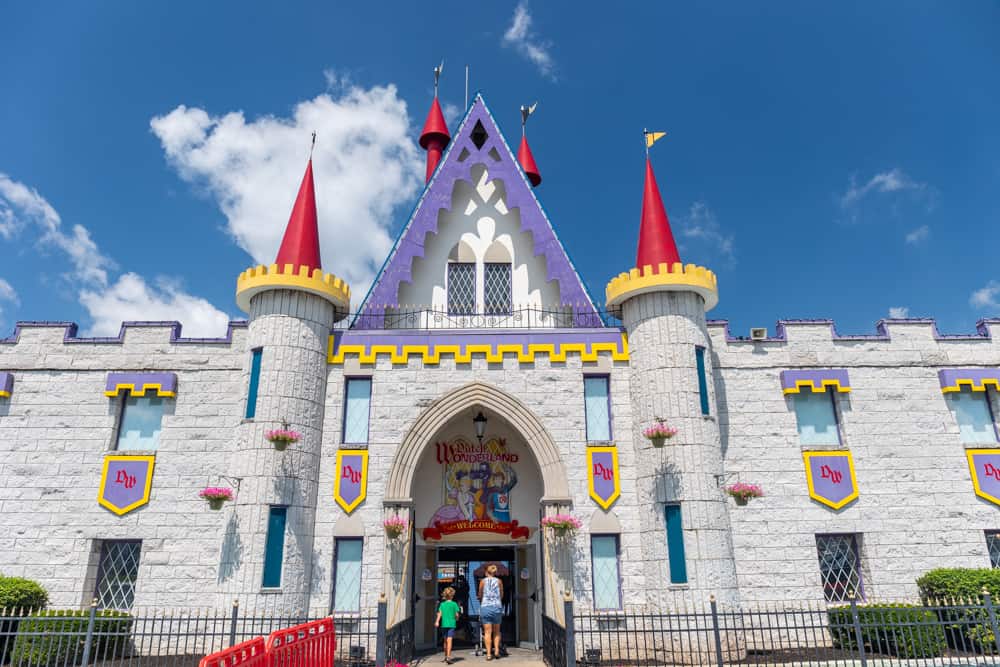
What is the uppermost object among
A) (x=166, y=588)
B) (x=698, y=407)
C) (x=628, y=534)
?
(x=698, y=407)

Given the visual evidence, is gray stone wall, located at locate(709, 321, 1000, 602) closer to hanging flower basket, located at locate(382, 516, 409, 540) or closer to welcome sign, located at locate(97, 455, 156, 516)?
hanging flower basket, located at locate(382, 516, 409, 540)

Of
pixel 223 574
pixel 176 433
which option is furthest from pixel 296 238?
pixel 223 574

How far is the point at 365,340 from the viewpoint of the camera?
1500 cm

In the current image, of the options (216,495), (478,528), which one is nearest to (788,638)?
(478,528)

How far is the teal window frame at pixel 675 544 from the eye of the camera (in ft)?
42.1

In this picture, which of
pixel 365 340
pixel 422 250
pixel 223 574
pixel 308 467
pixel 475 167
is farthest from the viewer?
pixel 475 167

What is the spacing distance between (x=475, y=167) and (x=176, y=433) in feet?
33.3

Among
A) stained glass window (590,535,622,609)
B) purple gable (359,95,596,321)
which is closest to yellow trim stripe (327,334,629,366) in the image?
purple gable (359,95,596,321)

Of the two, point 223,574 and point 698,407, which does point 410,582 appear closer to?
point 223,574

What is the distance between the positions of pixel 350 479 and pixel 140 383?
17.8 feet

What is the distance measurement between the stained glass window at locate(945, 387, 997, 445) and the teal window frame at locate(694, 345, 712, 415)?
5991 mm

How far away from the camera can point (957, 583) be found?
12914 millimetres

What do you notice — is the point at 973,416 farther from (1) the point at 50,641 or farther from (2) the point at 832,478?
(1) the point at 50,641

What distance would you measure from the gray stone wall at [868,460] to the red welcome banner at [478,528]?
186 inches
